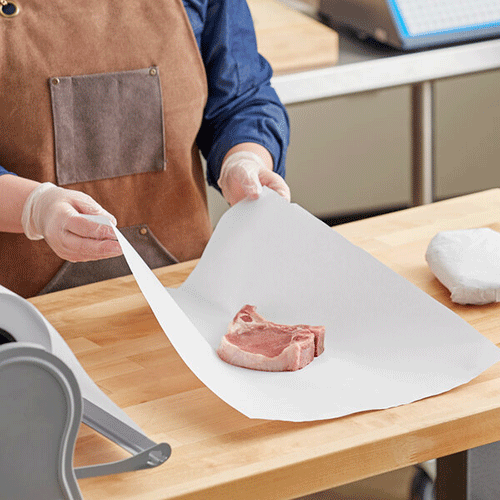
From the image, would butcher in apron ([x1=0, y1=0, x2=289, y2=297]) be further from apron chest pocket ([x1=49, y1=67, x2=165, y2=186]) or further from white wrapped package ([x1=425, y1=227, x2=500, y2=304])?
white wrapped package ([x1=425, y1=227, x2=500, y2=304])

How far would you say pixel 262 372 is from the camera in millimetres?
971

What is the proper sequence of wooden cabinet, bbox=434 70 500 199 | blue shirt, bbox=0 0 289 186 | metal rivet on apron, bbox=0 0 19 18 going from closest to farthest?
metal rivet on apron, bbox=0 0 19 18 < blue shirt, bbox=0 0 289 186 < wooden cabinet, bbox=434 70 500 199

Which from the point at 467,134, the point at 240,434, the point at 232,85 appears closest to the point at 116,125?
the point at 232,85

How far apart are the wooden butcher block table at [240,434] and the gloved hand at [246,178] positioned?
28 centimetres

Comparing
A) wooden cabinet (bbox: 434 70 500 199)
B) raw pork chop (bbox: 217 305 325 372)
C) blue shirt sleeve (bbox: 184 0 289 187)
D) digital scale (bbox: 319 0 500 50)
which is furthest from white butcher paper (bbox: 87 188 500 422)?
wooden cabinet (bbox: 434 70 500 199)

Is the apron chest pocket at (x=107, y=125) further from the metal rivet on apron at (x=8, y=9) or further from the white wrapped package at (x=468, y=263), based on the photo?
the white wrapped package at (x=468, y=263)

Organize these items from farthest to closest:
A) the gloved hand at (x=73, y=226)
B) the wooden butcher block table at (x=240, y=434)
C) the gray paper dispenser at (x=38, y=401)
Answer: the gloved hand at (x=73, y=226) → the wooden butcher block table at (x=240, y=434) → the gray paper dispenser at (x=38, y=401)

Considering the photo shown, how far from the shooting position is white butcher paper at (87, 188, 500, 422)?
2.95 feet

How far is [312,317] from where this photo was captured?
110 cm

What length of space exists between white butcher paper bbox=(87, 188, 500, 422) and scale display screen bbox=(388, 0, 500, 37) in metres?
1.35

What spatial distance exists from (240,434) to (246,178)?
510 mm

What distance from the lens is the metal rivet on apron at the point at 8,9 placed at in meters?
1.36

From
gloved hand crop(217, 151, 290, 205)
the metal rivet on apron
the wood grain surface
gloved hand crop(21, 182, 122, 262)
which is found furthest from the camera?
the wood grain surface

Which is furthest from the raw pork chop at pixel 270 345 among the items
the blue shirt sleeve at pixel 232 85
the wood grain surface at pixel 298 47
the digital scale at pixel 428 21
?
the digital scale at pixel 428 21
